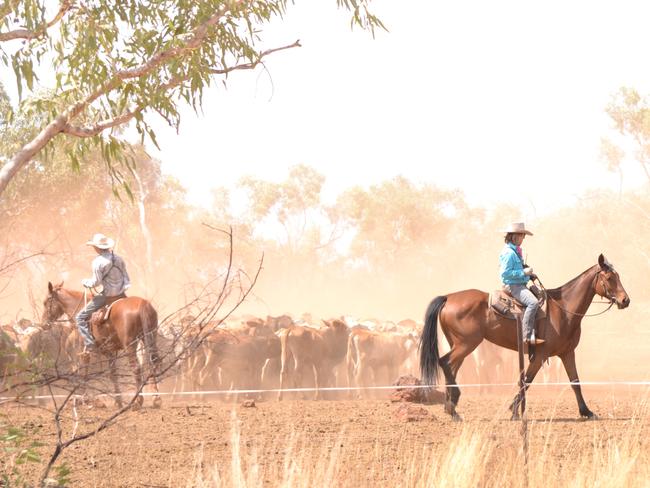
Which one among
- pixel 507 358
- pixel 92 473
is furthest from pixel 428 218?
pixel 92 473

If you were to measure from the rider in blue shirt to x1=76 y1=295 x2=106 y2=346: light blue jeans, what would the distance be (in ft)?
19.9

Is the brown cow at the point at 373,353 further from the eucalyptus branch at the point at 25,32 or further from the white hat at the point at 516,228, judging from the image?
the eucalyptus branch at the point at 25,32

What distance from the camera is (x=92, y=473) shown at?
8.68m

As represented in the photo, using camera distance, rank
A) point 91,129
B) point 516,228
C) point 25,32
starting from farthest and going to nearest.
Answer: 1. point 516,228
2. point 25,32
3. point 91,129

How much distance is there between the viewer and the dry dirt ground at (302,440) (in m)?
8.18

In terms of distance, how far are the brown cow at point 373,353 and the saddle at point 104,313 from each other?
9.36m

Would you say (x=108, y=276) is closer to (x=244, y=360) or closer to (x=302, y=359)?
(x=244, y=360)

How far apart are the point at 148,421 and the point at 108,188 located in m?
44.7

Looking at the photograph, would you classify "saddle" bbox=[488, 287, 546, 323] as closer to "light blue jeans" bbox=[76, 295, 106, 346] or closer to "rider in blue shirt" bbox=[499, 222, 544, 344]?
"rider in blue shirt" bbox=[499, 222, 544, 344]

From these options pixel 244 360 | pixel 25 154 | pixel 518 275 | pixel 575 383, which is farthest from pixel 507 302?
pixel 244 360

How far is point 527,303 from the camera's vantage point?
43.8 feet

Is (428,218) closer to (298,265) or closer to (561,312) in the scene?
(298,265)

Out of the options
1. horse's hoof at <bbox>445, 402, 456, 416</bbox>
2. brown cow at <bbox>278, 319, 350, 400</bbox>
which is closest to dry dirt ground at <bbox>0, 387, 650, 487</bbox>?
horse's hoof at <bbox>445, 402, 456, 416</bbox>

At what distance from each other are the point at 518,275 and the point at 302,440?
4150 mm
